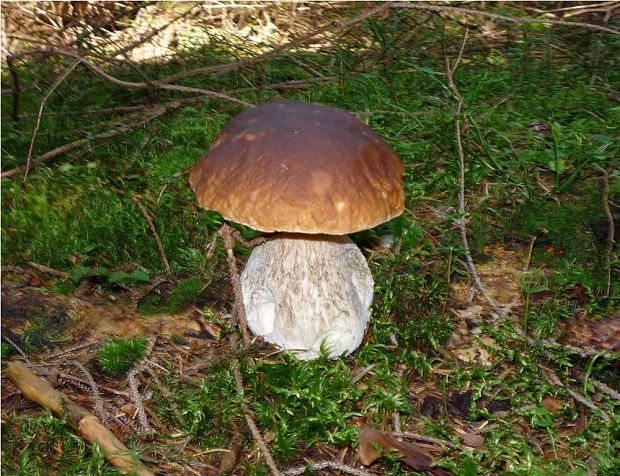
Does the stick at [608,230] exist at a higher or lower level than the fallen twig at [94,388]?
higher

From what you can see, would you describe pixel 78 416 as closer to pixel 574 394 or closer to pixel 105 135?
pixel 574 394

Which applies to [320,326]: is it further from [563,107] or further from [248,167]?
[563,107]

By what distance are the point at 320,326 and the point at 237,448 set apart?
1.70 feet

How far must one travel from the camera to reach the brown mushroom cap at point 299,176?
1583mm

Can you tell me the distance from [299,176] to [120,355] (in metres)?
0.92

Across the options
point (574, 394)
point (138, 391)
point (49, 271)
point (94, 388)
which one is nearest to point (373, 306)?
point (574, 394)

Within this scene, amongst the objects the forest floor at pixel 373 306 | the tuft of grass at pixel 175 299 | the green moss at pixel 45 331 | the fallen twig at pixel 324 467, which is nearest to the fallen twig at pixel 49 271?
the forest floor at pixel 373 306

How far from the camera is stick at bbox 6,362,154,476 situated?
4.92 feet

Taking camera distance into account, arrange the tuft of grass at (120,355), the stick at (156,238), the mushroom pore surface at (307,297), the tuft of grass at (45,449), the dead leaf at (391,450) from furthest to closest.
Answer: the stick at (156,238) < the mushroom pore surface at (307,297) < the tuft of grass at (120,355) < the dead leaf at (391,450) < the tuft of grass at (45,449)

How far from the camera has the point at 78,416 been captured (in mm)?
Answer: 1617

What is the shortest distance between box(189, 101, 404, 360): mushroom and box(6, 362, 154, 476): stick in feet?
2.14

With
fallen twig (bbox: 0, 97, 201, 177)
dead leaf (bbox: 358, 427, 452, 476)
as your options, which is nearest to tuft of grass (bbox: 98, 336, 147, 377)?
dead leaf (bbox: 358, 427, 452, 476)

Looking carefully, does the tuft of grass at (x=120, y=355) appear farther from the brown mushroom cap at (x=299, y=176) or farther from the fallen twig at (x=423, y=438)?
the fallen twig at (x=423, y=438)

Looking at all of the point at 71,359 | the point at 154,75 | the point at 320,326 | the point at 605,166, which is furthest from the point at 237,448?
the point at 154,75
